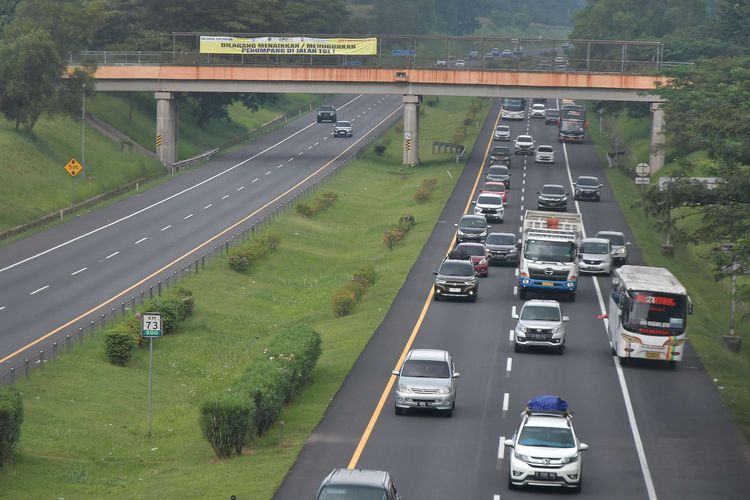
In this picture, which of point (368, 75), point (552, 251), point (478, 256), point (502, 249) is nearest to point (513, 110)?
point (368, 75)

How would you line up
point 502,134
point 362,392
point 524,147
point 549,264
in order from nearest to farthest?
point 362,392
point 549,264
point 524,147
point 502,134

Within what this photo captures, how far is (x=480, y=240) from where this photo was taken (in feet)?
241

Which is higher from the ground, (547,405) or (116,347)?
(547,405)

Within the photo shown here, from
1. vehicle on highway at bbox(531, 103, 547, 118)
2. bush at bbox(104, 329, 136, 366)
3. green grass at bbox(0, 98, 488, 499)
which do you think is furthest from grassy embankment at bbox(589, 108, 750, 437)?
vehicle on highway at bbox(531, 103, 547, 118)

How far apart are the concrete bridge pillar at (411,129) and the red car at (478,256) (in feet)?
154

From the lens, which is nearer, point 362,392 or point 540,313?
point 362,392

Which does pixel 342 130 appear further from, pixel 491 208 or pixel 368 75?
pixel 491 208

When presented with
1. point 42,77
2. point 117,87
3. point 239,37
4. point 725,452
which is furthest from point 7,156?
point 725,452

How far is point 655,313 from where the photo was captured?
44.1 metres

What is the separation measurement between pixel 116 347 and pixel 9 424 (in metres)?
14.7

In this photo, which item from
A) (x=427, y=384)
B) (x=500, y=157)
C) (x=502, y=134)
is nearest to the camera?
(x=427, y=384)

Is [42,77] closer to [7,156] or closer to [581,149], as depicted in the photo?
[7,156]

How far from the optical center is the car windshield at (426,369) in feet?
124

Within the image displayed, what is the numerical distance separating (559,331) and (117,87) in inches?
2820
